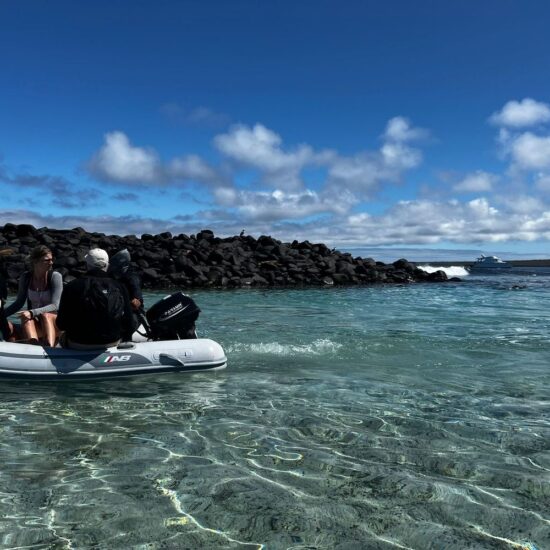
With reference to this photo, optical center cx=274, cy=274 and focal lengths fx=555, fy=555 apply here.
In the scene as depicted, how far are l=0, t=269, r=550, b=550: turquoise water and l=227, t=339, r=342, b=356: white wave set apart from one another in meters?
0.69

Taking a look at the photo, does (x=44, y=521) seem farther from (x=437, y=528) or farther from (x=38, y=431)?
(x=437, y=528)

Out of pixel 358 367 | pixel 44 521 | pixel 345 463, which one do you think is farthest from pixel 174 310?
pixel 44 521

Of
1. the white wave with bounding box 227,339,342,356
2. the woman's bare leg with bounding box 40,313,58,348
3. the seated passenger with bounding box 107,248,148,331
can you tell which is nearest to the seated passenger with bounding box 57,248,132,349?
the woman's bare leg with bounding box 40,313,58,348

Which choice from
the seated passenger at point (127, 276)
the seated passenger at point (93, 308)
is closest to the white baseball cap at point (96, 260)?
the seated passenger at point (93, 308)

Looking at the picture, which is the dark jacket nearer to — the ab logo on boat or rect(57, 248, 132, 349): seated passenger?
rect(57, 248, 132, 349): seated passenger

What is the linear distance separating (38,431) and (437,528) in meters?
3.82

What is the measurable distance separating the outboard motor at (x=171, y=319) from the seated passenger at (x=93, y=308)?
101 cm

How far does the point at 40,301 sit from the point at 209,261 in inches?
959

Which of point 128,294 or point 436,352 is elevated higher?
point 128,294

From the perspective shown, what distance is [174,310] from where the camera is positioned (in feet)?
28.8

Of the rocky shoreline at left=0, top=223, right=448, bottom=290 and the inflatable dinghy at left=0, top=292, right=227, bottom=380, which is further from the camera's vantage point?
the rocky shoreline at left=0, top=223, right=448, bottom=290

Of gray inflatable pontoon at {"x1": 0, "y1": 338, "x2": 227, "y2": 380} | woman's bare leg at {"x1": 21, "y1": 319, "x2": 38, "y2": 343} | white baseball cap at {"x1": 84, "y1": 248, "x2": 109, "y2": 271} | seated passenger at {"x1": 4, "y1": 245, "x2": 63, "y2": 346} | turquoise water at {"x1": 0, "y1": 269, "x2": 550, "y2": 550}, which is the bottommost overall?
turquoise water at {"x1": 0, "y1": 269, "x2": 550, "y2": 550}

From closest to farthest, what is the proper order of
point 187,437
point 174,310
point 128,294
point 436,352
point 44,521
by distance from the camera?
point 44,521 < point 187,437 < point 128,294 < point 174,310 < point 436,352

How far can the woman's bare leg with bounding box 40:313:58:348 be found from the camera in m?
8.02
